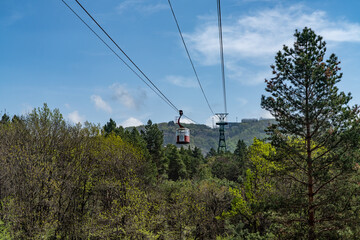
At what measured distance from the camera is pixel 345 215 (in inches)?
608

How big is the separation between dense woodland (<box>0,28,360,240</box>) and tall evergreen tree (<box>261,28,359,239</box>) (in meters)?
0.06

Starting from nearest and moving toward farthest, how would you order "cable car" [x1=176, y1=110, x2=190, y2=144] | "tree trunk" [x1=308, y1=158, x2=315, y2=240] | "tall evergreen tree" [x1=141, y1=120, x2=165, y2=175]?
"tree trunk" [x1=308, y1=158, x2=315, y2=240], "cable car" [x1=176, y1=110, x2=190, y2=144], "tall evergreen tree" [x1=141, y1=120, x2=165, y2=175]

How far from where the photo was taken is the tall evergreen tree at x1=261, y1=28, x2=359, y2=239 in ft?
51.6

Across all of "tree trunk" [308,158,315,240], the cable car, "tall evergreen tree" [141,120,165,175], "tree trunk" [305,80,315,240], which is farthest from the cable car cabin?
"tall evergreen tree" [141,120,165,175]

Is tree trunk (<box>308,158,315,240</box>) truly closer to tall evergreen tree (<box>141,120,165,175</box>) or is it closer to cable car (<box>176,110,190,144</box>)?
cable car (<box>176,110,190,144</box>)

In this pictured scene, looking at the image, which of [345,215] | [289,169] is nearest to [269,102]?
[289,169]

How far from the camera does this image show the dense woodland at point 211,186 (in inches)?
631

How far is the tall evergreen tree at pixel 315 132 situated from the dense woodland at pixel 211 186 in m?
0.06

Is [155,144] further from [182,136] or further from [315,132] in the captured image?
[315,132]

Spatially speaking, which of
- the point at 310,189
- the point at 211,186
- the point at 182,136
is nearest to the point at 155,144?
the point at 211,186

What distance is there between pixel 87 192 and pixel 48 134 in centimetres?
836

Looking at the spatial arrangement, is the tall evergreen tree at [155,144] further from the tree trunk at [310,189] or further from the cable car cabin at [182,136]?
the tree trunk at [310,189]

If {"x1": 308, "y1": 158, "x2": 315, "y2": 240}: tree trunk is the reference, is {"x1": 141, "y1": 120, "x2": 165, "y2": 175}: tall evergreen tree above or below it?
above

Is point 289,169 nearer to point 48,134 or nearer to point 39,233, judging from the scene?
point 39,233
